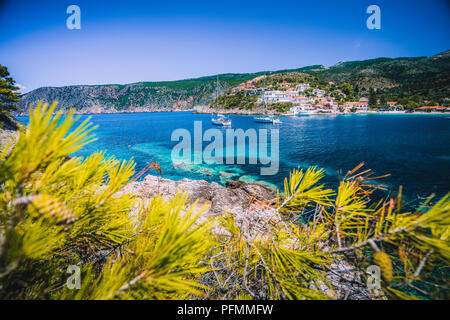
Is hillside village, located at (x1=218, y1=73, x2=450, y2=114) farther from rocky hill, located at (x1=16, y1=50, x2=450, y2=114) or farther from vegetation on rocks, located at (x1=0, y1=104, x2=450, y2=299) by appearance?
vegetation on rocks, located at (x1=0, y1=104, x2=450, y2=299)

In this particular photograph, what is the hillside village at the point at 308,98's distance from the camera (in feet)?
269

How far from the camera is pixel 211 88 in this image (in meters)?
139

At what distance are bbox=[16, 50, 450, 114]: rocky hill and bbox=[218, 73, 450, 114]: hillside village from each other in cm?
960

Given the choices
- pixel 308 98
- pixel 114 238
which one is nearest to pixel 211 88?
pixel 308 98

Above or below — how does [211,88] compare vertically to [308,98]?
above

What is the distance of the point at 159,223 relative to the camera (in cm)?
142

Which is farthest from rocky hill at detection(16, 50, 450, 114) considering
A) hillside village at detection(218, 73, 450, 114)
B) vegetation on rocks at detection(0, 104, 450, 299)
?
vegetation on rocks at detection(0, 104, 450, 299)

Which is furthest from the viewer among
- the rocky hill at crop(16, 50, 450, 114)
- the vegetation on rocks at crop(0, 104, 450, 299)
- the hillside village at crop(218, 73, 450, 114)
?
the hillside village at crop(218, 73, 450, 114)

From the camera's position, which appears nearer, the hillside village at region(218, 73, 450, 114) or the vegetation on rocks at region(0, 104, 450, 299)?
the vegetation on rocks at region(0, 104, 450, 299)

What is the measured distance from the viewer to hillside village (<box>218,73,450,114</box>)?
269 feet

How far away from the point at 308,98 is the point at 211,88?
241ft

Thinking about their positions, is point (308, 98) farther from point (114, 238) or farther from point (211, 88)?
point (114, 238)

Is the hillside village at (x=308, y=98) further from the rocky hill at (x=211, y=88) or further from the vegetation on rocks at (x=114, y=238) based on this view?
the vegetation on rocks at (x=114, y=238)

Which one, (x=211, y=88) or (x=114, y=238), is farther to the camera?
(x=211, y=88)
